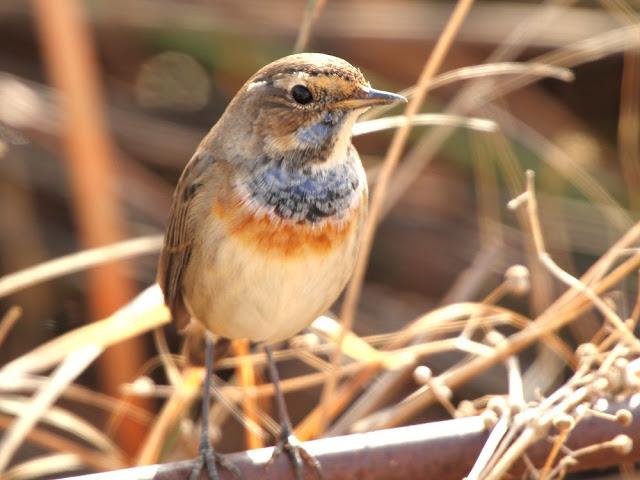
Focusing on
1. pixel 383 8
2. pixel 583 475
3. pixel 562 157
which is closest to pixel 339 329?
pixel 562 157

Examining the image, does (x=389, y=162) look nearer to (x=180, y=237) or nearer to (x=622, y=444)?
(x=180, y=237)

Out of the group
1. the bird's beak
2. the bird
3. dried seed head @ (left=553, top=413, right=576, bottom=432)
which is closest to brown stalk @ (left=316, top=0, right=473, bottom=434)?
the bird

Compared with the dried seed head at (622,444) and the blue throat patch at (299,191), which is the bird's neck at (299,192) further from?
the dried seed head at (622,444)

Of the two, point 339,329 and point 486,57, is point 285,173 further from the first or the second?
point 486,57

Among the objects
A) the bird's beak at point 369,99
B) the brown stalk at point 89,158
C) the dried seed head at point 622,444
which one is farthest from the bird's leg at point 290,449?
the brown stalk at point 89,158

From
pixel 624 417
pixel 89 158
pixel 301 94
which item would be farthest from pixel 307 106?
pixel 89 158

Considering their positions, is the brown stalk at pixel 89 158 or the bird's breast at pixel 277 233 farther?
the brown stalk at pixel 89 158
